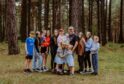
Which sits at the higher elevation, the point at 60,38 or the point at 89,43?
the point at 60,38

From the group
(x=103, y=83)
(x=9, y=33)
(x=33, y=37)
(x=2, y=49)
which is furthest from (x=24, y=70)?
(x=2, y=49)

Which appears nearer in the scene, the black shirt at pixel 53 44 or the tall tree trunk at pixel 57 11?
the black shirt at pixel 53 44

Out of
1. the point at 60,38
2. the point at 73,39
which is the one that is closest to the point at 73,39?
the point at 73,39

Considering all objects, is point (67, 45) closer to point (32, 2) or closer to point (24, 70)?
point (24, 70)

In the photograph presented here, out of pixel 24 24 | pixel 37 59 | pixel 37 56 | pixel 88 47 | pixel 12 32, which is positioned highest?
pixel 88 47

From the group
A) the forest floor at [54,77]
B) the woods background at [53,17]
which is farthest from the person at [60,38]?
the woods background at [53,17]

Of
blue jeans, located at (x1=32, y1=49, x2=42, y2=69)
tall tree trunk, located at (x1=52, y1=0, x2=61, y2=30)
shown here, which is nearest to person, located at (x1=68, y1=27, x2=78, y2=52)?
blue jeans, located at (x1=32, y1=49, x2=42, y2=69)

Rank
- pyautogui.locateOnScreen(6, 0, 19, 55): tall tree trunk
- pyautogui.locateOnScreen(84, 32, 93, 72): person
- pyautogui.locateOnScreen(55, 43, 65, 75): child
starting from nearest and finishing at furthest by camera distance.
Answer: pyautogui.locateOnScreen(55, 43, 65, 75): child
pyautogui.locateOnScreen(84, 32, 93, 72): person
pyautogui.locateOnScreen(6, 0, 19, 55): tall tree trunk

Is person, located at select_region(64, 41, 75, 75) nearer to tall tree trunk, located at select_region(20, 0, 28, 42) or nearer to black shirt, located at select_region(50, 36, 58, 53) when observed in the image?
black shirt, located at select_region(50, 36, 58, 53)

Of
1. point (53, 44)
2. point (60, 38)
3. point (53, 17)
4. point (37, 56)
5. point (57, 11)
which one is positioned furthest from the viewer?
point (57, 11)

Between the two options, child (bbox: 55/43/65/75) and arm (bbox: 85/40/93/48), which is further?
arm (bbox: 85/40/93/48)

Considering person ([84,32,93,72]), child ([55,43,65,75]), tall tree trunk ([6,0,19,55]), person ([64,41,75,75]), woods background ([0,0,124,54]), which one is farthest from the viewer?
woods background ([0,0,124,54])

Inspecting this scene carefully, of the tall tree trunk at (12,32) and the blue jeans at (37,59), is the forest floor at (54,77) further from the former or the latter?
the tall tree trunk at (12,32)

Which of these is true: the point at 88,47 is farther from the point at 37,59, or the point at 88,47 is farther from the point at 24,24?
the point at 24,24
